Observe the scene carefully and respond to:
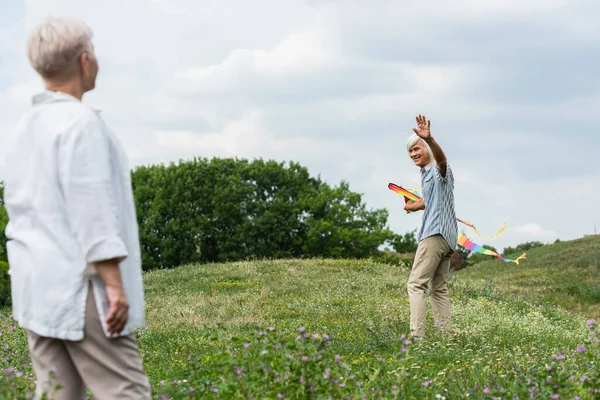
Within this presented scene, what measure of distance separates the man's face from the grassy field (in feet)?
6.79

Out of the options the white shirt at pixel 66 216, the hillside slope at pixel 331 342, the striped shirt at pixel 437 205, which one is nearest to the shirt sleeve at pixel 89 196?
the white shirt at pixel 66 216

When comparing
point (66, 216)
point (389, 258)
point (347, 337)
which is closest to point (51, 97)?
point (66, 216)

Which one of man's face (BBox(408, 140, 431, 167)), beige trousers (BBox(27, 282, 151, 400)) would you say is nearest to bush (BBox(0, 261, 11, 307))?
man's face (BBox(408, 140, 431, 167))

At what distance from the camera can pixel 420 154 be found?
859 cm

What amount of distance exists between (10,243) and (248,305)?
37.0 feet

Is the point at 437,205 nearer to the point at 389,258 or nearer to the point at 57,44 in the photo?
the point at 57,44

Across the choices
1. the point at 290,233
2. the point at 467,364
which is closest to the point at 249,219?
the point at 290,233

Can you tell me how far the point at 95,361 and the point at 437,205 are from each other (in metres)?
5.67

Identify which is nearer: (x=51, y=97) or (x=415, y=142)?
(x=51, y=97)

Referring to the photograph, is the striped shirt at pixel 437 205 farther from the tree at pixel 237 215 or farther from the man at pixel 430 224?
the tree at pixel 237 215

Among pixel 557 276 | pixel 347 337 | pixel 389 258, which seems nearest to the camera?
pixel 347 337

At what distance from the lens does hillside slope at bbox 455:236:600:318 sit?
2020cm

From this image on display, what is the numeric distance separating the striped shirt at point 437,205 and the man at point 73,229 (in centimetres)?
545

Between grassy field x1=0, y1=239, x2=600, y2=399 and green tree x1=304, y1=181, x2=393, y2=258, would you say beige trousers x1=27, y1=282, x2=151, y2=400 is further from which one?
green tree x1=304, y1=181, x2=393, y2=258
